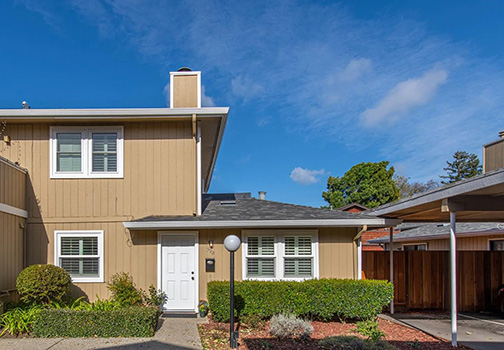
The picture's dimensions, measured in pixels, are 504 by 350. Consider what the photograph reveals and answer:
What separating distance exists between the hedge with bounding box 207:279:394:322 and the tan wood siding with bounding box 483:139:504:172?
473cm

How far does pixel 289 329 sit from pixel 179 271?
3.29 m

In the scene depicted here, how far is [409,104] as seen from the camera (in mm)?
25328

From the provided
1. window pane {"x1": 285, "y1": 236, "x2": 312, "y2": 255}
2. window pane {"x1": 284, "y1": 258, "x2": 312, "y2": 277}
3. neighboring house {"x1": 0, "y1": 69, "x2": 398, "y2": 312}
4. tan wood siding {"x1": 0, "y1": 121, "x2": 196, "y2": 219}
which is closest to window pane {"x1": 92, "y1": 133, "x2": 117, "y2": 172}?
neighboring house {"x1": 0, "y1": 69, "x2": 398, "y2": 312}

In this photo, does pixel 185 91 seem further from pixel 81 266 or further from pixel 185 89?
pixel 81 266

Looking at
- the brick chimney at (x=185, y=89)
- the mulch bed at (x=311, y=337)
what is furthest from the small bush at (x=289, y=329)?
the brick chimney at (x=185, y=89)

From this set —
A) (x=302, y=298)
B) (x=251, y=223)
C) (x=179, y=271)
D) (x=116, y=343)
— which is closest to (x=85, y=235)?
(x=179, y=271)

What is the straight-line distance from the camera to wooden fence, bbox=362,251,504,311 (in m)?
11.1

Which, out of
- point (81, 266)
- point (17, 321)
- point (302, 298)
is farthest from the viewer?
point (81, 266)

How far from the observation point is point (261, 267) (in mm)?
9547

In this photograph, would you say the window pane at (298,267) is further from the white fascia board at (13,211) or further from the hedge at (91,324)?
the white fascia board at (13,211)

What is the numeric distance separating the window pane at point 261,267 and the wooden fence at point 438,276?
3367mm

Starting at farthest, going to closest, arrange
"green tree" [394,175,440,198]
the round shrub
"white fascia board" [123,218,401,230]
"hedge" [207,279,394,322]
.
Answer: "green tree" [394,175,440,198], "white fascia board" [123,218,401,230], "hedge" [207,279,394,322], the round shrub

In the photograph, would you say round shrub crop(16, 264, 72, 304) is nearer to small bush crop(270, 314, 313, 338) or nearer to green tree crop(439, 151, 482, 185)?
small bush crop(270, 314, 313, 338)

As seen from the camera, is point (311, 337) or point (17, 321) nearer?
point (17, 321)
